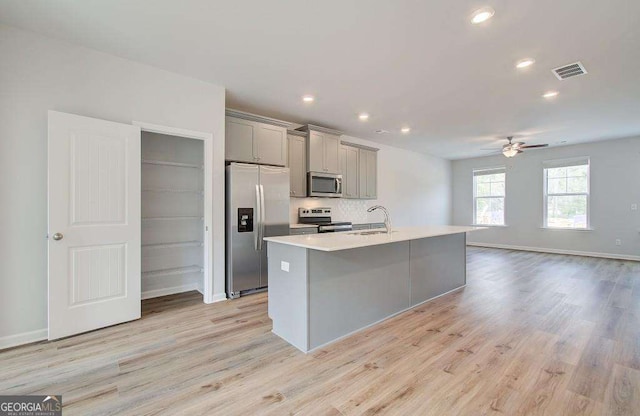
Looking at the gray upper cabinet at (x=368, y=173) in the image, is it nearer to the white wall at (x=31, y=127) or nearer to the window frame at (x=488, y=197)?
the window frame at (x=488, y=197)

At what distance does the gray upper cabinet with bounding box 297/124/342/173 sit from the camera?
500 cm

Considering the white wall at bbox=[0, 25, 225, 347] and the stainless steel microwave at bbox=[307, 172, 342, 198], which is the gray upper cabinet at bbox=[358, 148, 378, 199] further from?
the white wall at bbox=[0, 25, 225, 347]

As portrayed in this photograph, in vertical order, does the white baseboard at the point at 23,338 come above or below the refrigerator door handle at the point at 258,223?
below

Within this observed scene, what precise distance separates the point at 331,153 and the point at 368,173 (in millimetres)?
1274

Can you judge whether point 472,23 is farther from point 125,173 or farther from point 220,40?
point 125,173

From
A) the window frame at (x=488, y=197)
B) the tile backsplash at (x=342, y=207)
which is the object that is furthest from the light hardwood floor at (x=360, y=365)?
the window frame at (x=488, y=197)

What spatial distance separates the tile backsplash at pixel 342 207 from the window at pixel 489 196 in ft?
12.1

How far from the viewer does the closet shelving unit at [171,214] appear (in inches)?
150

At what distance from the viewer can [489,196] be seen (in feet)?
27.3

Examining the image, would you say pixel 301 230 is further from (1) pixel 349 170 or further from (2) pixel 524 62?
(2) pixel 524 62

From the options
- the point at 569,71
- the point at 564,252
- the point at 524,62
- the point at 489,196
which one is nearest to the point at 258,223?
the point at 524,62

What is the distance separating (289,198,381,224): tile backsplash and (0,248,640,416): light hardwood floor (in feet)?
7.63

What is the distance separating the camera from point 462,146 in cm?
710

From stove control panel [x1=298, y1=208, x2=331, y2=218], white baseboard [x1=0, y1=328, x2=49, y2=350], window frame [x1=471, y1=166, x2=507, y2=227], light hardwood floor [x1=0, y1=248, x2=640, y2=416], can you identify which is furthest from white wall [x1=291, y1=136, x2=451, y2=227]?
white baseboard [x1=0, y1=328, x2=49, y2=350]
